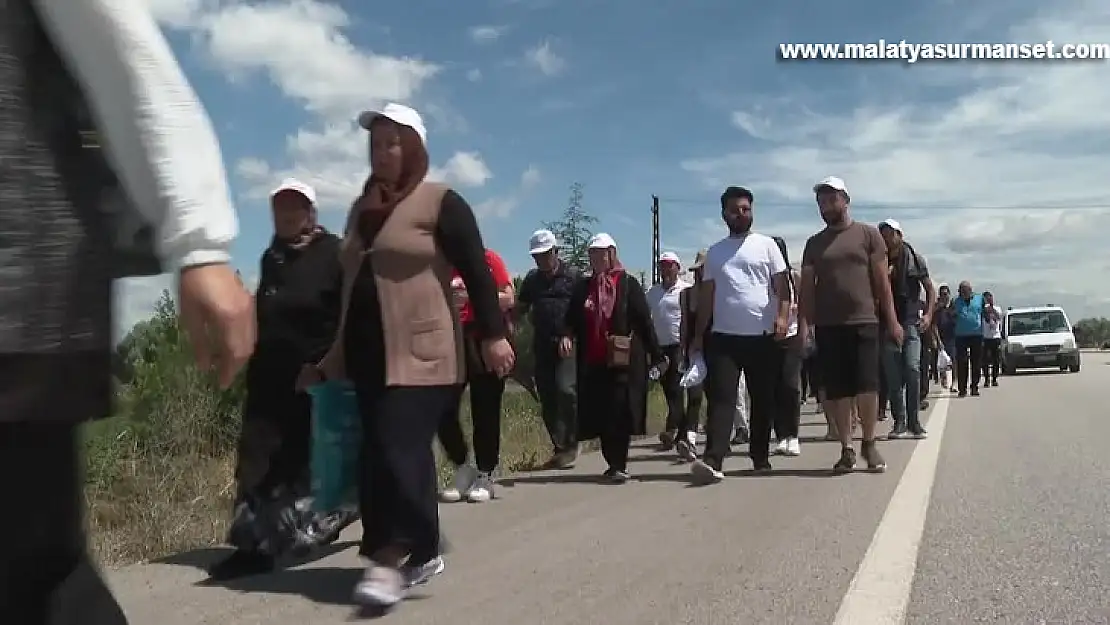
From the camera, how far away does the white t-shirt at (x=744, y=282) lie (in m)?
7.63

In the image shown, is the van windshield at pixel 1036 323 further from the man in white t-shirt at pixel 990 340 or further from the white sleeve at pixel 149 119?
the white sleeve at pixel 149 119

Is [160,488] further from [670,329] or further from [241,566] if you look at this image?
[670,329]

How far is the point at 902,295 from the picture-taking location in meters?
10.3

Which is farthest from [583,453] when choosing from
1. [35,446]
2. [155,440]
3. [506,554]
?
[35,446]

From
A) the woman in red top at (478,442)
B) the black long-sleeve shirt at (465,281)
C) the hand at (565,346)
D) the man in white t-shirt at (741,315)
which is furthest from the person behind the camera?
the hand at (565,346)

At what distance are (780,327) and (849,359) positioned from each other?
1.97ft

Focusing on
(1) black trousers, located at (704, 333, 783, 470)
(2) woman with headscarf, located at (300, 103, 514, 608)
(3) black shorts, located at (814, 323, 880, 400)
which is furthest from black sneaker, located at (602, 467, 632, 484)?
(2) woman with headscarf, located at (300, 103, 514, 608)

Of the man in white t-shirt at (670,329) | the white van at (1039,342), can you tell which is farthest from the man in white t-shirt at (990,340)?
the man in white t-shirt at (670,329)

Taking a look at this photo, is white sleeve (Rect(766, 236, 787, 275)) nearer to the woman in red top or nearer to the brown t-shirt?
the brown t-shirt

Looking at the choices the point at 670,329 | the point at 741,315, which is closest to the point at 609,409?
the point at 741,315

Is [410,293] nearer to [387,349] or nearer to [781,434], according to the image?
[387,349]

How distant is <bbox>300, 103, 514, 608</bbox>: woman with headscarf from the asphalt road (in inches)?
11.9

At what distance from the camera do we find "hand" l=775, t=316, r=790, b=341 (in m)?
7.57

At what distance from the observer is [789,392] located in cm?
905
